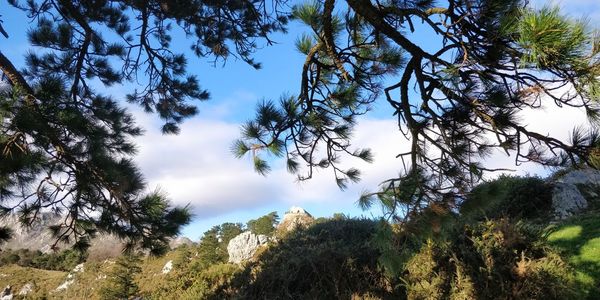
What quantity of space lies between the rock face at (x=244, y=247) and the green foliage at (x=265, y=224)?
6.62 ft

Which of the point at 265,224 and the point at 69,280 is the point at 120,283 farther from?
the point at 69,280

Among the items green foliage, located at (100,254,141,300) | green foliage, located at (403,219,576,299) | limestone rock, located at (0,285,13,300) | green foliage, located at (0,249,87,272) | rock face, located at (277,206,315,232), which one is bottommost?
green foliage, located at (403,219,576,299)

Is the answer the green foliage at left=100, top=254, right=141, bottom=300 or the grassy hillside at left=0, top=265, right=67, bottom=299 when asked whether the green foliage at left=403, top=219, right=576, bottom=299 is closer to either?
the green foliage at left=100, top=254, right=141, bottom=300

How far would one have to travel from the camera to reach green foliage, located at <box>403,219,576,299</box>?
189 inches

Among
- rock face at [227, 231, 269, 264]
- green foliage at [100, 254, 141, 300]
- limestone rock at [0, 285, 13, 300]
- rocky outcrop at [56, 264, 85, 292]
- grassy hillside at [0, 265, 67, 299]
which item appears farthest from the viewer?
grassy hillside at [0, 265, 67, 299]

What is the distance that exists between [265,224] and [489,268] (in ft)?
41.4

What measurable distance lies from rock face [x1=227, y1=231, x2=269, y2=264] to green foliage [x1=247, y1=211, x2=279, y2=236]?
2.02 m

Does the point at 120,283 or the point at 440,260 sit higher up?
the point at 120,283

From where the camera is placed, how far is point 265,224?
670 inches

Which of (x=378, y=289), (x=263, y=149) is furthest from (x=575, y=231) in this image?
(x=263, y=149)

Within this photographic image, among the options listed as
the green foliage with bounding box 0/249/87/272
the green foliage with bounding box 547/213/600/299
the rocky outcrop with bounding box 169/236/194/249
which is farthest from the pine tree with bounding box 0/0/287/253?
the green foliage with bounding box 0/249/87/272

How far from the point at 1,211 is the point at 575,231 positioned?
8613mm

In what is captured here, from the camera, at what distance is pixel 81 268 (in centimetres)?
2005

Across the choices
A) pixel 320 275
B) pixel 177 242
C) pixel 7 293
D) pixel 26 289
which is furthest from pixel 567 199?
Result: pixel 7 293
